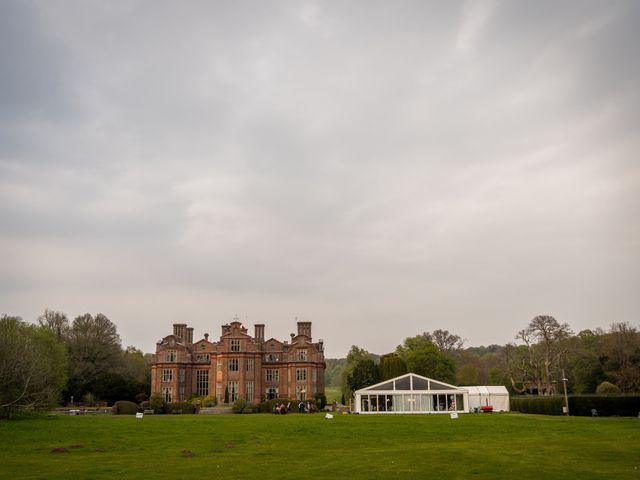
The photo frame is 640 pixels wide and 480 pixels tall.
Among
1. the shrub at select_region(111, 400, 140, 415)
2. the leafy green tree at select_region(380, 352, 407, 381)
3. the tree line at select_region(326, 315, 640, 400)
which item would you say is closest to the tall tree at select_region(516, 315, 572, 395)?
the tree line at select_region(326, 315, 640, 400)

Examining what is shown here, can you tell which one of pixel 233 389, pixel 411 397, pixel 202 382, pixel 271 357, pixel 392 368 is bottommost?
pixel 411 397

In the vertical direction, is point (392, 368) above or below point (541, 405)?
above

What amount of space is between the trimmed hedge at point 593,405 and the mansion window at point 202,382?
3916cm

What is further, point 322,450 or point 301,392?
point 301,392

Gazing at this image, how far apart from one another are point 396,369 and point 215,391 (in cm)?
2144

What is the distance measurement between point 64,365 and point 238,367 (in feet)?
67.7

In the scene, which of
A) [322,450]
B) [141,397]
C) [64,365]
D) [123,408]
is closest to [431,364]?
[141,397]

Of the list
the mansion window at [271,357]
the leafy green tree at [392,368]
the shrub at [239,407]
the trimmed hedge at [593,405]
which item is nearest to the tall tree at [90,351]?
the mansion window at [271,357]

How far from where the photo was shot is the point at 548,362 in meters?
65.8

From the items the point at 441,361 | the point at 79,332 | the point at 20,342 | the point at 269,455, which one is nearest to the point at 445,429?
the point at 269,455

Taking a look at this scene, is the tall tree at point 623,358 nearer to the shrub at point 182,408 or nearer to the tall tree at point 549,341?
the tall tree at point 549,341

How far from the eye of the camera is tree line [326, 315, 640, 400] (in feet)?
202

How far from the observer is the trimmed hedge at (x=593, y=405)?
42.2 meters

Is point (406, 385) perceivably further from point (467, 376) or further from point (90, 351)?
point (90, 351)
